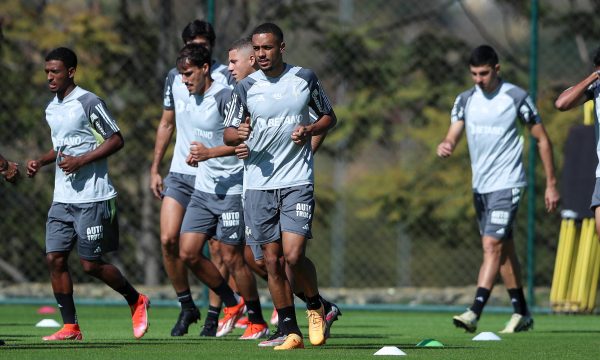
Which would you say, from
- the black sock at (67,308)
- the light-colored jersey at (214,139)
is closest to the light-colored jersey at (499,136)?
the light-colored jersey at (214,139)

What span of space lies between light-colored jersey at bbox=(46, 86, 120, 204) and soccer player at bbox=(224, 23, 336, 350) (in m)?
1.22

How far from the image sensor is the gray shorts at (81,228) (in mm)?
9320

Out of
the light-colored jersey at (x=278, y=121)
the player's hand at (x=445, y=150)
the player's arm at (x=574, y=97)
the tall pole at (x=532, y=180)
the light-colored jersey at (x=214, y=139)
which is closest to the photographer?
the light-colored jersey at (x=278, y=121)

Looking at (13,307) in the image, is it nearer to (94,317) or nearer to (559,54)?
(94,317)

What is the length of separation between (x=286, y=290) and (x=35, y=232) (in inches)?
305

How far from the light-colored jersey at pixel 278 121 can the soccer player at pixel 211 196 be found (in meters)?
1.46

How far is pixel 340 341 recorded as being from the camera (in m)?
9.39

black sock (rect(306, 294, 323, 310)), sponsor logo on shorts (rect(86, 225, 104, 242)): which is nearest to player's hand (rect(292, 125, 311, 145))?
black sock (rect(306, 294, 323, 310))

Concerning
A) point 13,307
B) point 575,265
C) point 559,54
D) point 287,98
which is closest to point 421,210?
Result: point 559,54

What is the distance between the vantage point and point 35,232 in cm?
1566

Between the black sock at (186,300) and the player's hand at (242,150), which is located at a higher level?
the player's hand at (242,150)

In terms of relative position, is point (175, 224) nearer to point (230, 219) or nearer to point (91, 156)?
point (230, 219)

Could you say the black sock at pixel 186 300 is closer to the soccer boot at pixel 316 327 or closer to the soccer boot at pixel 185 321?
the soccer boot at pixel 185 321

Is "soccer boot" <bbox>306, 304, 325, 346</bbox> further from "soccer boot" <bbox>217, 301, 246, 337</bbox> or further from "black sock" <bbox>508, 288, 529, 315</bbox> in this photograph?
"black sock" <bbox>508, 288, 529, 315</bbox>
